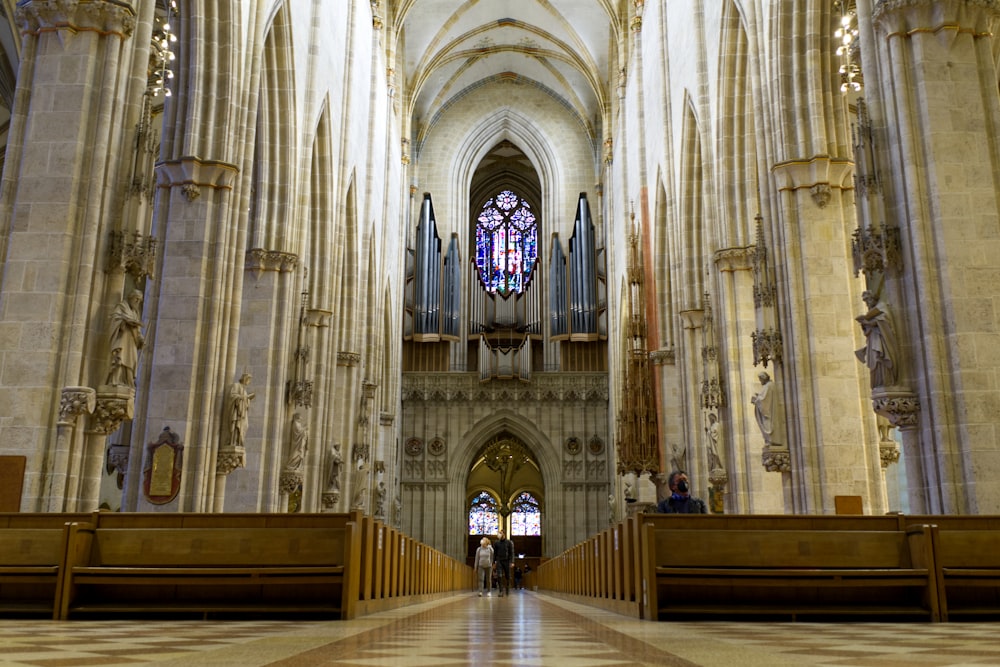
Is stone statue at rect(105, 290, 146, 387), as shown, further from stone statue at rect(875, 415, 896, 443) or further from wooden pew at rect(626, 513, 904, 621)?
stone statue at rect(875, 415, 896, 443)

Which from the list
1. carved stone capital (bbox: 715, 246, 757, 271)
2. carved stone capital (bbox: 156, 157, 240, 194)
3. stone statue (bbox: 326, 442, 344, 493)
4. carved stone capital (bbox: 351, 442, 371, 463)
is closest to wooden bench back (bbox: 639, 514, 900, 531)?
carved stone capital (bbox: 156, 157, 240, 194)

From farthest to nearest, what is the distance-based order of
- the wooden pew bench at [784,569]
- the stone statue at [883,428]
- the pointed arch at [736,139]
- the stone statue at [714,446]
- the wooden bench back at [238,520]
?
the pointed arch at [736,139], the stone statue at [714,446], the stone statue at [883,428], the wooden bench back at [238,520], the wooden pew bench at [784,569]

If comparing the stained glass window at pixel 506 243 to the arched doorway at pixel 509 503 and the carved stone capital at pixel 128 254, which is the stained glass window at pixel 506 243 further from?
the carved stone capital at pixel 128 254

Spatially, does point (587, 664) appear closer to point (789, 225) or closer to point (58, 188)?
point (58, 188)

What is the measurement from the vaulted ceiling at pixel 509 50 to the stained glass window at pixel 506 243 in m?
5.01

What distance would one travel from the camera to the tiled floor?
3.86m

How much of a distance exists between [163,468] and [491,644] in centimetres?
749

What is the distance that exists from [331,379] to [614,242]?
14169 mm

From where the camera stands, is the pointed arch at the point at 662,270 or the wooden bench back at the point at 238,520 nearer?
the wooden bench back at the point at 238,520

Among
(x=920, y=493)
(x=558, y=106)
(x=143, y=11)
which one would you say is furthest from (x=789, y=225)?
(x=558, y=106)

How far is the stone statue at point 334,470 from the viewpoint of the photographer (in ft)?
60.8

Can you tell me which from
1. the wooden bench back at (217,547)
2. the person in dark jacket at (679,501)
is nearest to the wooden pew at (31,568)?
the wooden bench back at (217,547)

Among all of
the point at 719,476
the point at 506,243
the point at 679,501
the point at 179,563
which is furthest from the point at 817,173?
the point at 506,243

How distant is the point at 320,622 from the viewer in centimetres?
683
